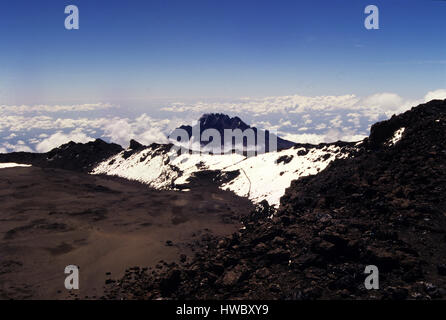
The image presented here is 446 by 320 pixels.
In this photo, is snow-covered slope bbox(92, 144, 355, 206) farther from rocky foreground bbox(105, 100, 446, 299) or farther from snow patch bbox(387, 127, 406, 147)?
rocky foreground bbox(105, 100, 446, 299)

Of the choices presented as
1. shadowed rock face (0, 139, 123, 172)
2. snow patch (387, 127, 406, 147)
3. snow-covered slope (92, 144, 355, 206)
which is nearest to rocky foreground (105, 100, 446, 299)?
snow patch (387, 127, 406, 147)

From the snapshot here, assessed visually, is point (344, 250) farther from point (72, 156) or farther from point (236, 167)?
point (72, 156)

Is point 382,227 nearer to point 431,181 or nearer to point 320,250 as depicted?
point 320,250

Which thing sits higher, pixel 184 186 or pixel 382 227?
pixel 382 227

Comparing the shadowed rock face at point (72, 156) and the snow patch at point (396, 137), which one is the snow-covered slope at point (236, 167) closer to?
the shadowed rock face at point (72, 156)

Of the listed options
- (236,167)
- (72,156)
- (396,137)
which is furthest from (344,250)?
(72,156)

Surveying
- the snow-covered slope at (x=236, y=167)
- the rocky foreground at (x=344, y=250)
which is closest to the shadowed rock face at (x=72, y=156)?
the snow-covered slope at (x=236, y=167)
